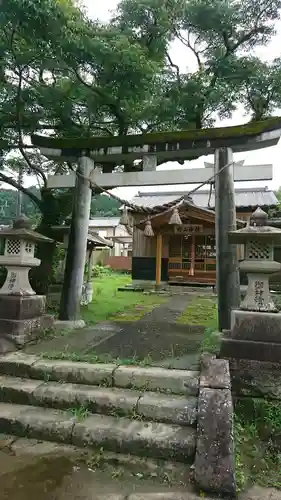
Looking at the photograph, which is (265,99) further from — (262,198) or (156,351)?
(262,198)

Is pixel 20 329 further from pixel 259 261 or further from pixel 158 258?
pixel 158 258

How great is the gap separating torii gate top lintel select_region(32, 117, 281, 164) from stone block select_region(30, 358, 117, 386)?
165 inches

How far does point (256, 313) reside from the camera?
12.6ft

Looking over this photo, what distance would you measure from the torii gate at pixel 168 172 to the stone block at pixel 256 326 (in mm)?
1433

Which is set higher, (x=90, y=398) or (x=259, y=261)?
(x=259, y=261)

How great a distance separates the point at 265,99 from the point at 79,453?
9201 millimetres

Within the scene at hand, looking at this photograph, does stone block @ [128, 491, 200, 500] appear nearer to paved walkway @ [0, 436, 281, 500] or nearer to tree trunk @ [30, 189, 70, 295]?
paved walkway @ [0, 436, 281, 500]

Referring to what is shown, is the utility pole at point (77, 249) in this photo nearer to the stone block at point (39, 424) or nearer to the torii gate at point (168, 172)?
the torii gate at point (168, 172)

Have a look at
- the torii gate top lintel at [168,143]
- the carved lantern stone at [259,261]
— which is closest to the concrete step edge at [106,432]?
the carved lantern stone at [259,261]

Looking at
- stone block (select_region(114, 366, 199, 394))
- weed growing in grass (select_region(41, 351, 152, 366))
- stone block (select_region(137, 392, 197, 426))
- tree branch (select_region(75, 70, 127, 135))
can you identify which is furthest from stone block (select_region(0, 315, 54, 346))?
tree branch (select_region(75, 70, 127, 135))

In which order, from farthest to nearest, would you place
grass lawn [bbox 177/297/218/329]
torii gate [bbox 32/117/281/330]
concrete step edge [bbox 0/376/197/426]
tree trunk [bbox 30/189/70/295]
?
tree trunk [bbox 30/189/70/295], grass lawn [bbox 177/297/218/329], torii gate [bbox 32/117/281/330], concrete step edge [bbox 0/376/197/426]

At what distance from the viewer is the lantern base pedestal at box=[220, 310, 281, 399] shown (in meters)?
3.59

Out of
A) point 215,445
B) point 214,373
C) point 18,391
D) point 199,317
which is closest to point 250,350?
point 214,373

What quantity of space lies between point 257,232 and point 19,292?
3.56m
